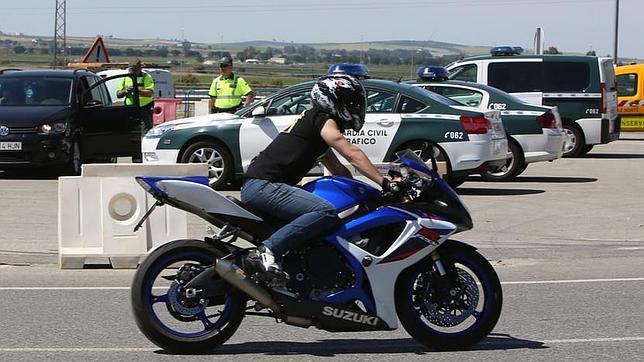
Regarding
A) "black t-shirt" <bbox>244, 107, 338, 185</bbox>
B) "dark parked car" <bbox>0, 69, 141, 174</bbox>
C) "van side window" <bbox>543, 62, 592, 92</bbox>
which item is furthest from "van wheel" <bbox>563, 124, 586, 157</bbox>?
"black t-shirt" <bbox>244, 107, 338, 185</bbox>

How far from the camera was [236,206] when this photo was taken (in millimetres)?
6742

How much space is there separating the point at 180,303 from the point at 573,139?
56.3 ft

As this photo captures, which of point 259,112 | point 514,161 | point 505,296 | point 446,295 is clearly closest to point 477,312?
point 446,295

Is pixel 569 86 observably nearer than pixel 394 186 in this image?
No

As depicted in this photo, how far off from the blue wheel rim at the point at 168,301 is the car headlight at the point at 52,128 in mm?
11350

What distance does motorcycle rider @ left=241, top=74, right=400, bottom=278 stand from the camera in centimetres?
666

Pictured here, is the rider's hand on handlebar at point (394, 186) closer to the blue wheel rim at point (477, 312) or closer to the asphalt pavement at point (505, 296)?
the blue wheel rim at point (477, 312)

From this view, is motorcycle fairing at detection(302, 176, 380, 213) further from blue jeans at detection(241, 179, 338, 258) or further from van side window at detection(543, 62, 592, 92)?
van side window at detection(543, 62, 592, 92)

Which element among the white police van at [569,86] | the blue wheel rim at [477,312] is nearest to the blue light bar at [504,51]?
the white police van at [569,86]

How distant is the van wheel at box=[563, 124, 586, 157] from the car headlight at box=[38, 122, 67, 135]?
973cm

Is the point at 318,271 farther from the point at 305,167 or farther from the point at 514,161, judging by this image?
the point at 514,161

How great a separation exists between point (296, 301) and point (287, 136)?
97 centimetres

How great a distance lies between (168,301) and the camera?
684 centimetres

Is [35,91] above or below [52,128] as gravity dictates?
above
